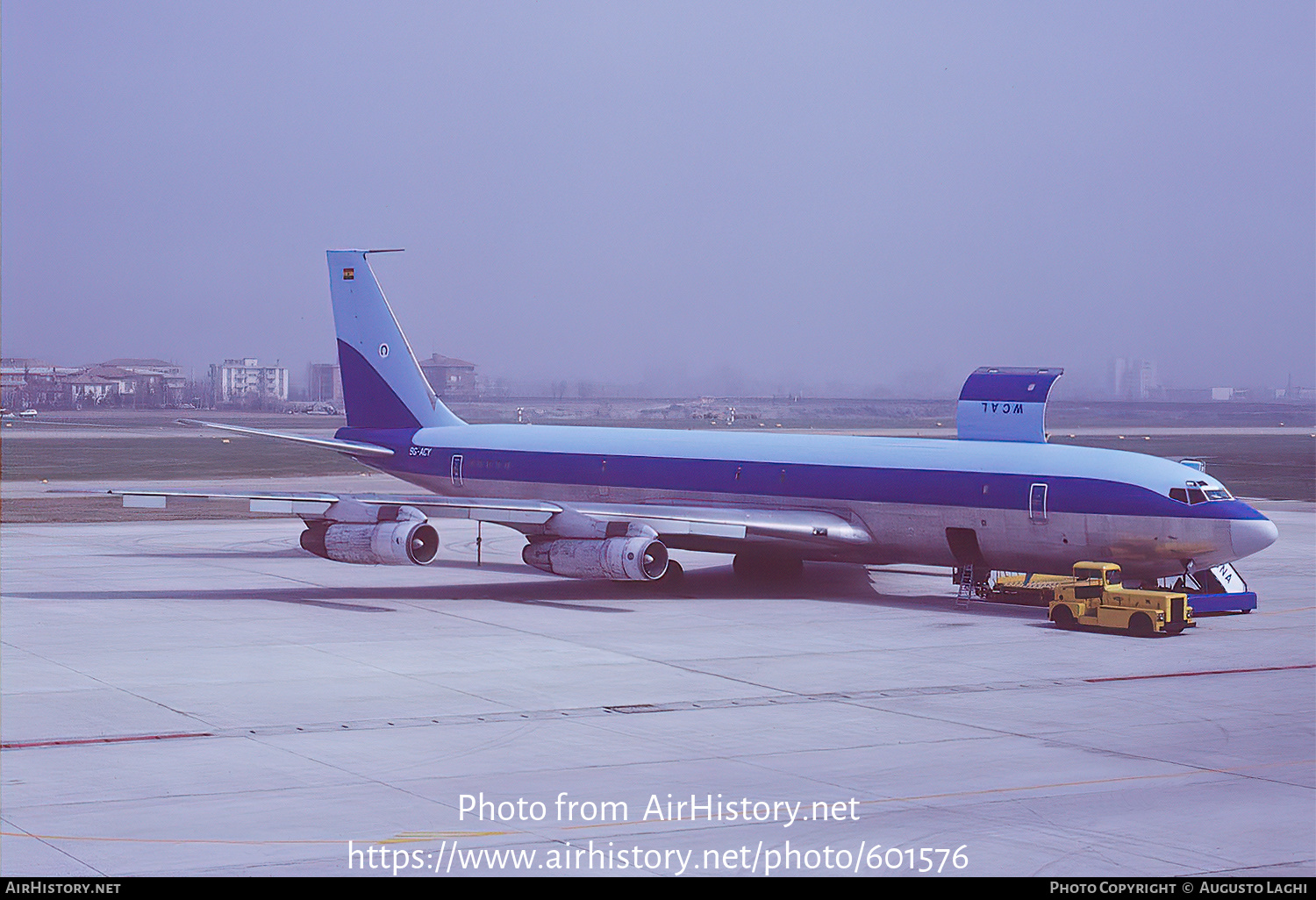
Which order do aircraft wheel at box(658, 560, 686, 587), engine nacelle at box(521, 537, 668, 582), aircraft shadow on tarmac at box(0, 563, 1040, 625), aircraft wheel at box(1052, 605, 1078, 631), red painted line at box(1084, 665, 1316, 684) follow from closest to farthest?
red painted line at box(1084, 665, 1316, 684)
aircraft wheel at box(1052, 605, 1078, 631)
engine nacelle at box(521, 537, 668, 582)
aircraft shadow on tarmac at box(0, 563, 1040, 625)
aircraft wheel at box(658, 560, 686, 587)

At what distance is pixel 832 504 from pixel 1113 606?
8303 millimetres

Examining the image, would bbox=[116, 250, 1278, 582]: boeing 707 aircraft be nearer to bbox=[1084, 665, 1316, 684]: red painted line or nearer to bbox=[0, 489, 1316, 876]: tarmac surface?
bbox=[0, 489, 1316, 876]: tarmac surface

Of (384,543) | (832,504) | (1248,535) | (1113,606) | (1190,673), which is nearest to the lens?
(1190,673)

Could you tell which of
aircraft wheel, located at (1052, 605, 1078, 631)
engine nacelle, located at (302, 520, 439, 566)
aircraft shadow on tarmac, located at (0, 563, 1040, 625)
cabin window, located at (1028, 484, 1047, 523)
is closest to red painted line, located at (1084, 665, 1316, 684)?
aircraft wheel, located at (1052, 605, 1078, 631)

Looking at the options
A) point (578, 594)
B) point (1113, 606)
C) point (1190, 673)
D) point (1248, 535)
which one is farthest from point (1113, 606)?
point (578, 594)

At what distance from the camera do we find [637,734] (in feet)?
75.3

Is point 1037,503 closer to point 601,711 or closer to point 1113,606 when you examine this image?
point 1113,606

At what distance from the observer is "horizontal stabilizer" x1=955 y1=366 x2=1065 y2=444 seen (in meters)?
40.7

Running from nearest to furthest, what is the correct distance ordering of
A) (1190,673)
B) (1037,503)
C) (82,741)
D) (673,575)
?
1. (82,741)
2. (1190,673)
3. (1037,503)
4. (673,575)

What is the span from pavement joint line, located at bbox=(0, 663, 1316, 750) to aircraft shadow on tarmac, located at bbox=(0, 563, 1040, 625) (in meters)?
9.07

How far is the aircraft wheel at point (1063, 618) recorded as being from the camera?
35750 mm

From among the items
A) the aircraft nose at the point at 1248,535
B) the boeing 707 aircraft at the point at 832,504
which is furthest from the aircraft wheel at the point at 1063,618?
the aircraft nose at the point at 1248,535

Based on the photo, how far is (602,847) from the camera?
1627 cm
